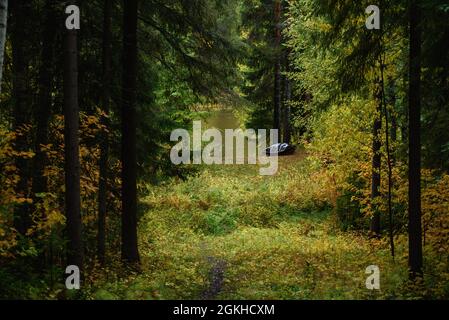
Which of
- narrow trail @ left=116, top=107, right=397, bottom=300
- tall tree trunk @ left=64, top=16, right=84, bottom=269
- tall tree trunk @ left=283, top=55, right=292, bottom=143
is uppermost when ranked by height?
tall tree trunk @ left=283, top=55, right=292, bottom=143

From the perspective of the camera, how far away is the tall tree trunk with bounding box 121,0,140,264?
11.7m

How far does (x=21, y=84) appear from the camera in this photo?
1035 centimetres

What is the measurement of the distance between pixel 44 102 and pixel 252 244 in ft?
32.3

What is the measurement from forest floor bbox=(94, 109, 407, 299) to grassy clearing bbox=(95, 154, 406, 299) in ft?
0.09

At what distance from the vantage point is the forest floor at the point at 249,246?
35.6 ft

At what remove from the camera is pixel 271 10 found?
109ft

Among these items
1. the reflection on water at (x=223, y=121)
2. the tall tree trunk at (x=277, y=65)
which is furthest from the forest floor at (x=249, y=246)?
the reflection on water at (x=223, y=121)

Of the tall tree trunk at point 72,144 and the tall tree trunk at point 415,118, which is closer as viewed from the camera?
the tall tree trunk at point 72,144

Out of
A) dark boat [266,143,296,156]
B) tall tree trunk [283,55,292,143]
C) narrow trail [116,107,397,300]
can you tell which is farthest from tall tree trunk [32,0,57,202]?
dark boat [266,143,296,156]

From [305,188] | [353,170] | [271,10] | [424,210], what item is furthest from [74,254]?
[271,10]

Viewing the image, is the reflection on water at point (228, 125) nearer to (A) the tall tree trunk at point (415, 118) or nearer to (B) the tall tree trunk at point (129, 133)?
(B) the tall tree trunk at point (129, 133)

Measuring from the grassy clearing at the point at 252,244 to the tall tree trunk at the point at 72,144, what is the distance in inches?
49.3

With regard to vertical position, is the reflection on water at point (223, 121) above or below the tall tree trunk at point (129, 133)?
above

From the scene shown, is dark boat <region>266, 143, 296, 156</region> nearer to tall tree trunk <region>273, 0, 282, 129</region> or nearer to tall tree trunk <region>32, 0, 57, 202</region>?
tall tree trunk <region>273, 0, 282, 129</region>
